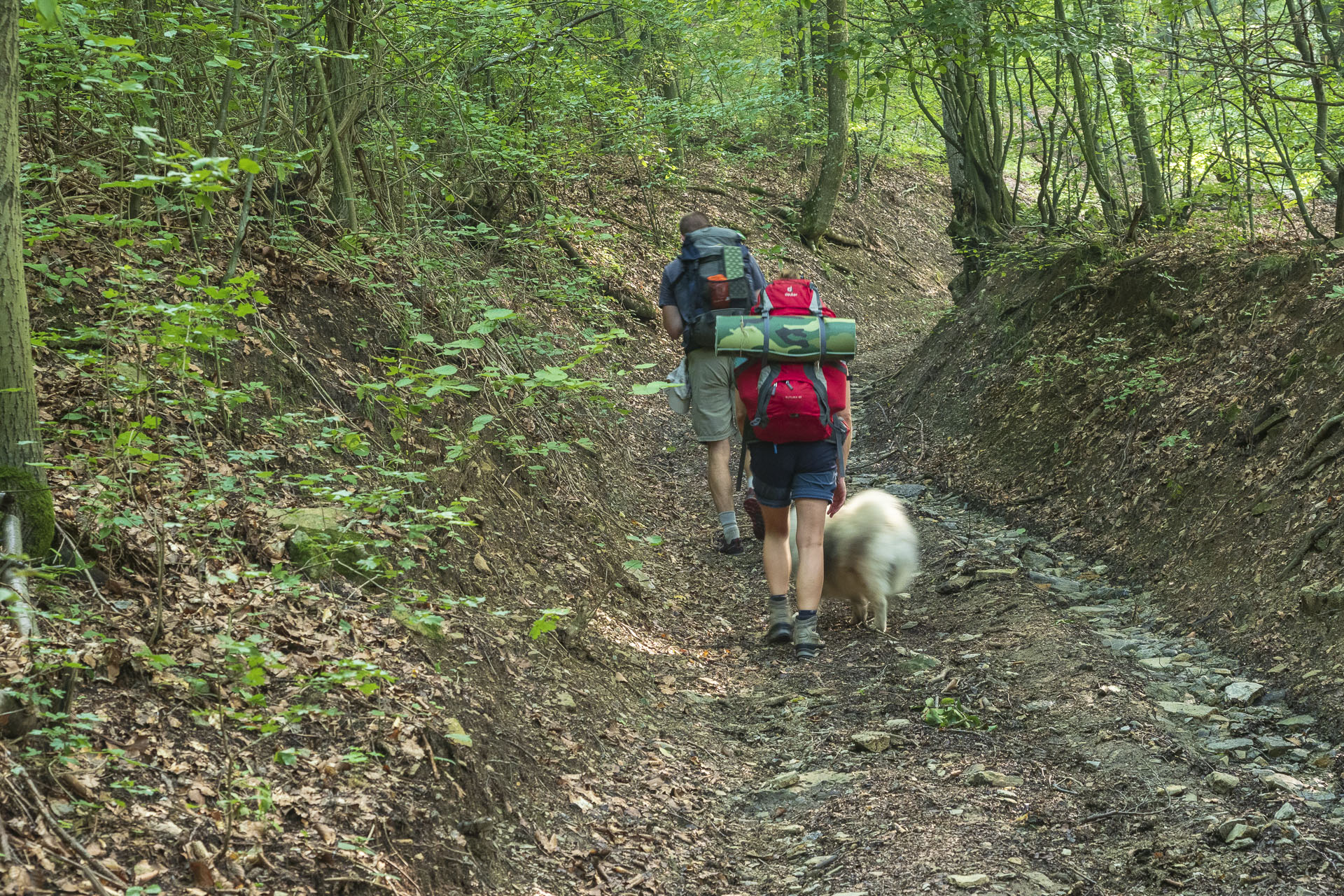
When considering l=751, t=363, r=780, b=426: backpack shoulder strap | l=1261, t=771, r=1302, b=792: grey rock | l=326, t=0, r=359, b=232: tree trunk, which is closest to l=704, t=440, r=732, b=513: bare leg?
l=751, t=363, r=780, b=426: backpack shoulder strap

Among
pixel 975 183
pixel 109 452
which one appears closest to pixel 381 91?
pixel 109 452

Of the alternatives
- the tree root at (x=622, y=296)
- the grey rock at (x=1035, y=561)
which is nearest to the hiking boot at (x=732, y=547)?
the grey rock at (x=1035, y=561)

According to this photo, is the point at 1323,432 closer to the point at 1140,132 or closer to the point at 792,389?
the point at 792,389

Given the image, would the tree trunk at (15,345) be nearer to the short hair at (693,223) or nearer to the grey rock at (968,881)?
the grey rock at (968,881)

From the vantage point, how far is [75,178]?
545 cm

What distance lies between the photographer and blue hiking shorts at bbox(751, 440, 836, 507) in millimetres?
5559

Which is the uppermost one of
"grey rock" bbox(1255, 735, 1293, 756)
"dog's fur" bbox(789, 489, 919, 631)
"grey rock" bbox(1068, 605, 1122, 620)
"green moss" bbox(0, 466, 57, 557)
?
"green moss" bbox(0, 466, 57, 557)

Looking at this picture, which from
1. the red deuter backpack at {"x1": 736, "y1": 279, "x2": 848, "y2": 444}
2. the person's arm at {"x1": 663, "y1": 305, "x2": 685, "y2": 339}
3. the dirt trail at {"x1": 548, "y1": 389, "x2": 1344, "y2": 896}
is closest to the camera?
the dirt trail at {"x1": 548, "y1": 389, "x2": 1344, "y2": 896}

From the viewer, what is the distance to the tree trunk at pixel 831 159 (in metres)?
17.9

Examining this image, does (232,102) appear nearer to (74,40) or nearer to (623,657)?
(74,40)

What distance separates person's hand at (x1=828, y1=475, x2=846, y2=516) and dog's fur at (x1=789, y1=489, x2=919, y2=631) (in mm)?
101

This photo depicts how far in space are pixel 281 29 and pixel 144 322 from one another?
90.1 inches

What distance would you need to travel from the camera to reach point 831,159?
61.5 ft

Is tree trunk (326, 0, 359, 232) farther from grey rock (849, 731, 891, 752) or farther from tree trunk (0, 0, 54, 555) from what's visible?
grey rock (849, 731, 891, 752)
